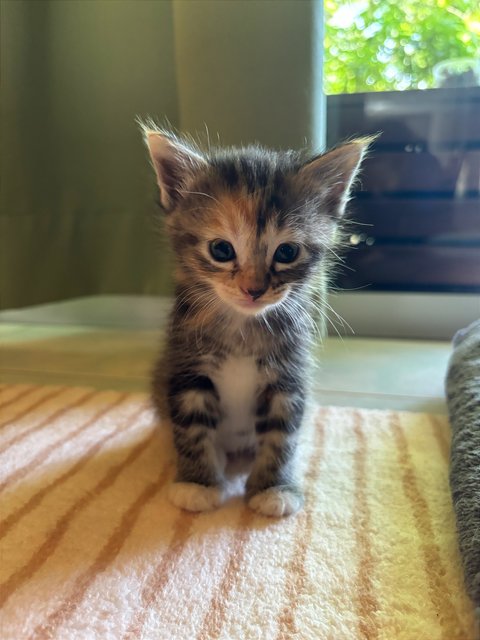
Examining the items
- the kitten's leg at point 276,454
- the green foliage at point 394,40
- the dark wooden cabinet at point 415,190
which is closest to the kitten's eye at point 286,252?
the kitten's leg at point 276,454

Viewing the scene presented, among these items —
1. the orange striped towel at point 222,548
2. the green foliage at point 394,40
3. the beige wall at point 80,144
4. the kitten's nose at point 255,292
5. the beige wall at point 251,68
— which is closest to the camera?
the orange striped towel at point 222,548

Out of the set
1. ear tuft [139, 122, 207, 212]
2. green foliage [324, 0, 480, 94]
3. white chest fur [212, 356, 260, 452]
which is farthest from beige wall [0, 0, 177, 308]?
white chest fur [212, 356, 260, 452]

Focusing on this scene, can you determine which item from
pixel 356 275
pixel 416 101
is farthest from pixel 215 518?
pixel 416 101

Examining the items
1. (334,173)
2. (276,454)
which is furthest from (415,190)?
(276,454)

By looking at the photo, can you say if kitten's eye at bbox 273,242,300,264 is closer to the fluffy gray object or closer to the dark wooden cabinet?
the fluffy gray object

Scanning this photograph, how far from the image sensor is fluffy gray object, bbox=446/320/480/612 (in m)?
0.68

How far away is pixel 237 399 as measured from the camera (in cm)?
96

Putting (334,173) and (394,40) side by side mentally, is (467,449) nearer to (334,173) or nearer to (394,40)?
(334,173)

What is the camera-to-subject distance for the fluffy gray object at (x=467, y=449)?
680 millimetres

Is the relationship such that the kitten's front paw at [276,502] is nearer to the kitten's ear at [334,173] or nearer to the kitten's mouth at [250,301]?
the kitten's mouth at [250,301]

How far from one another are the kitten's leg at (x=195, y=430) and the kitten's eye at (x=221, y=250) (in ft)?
0.67

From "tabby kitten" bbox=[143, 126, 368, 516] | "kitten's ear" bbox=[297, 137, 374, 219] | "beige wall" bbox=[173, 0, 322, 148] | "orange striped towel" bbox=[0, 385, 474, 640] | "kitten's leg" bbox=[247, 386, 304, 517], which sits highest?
"beige wall" bbox=[173, 0, 322, 148]

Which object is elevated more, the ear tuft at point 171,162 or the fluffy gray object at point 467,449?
the ear tuft at point 171,162

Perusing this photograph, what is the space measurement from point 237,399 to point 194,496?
0.17 metres
